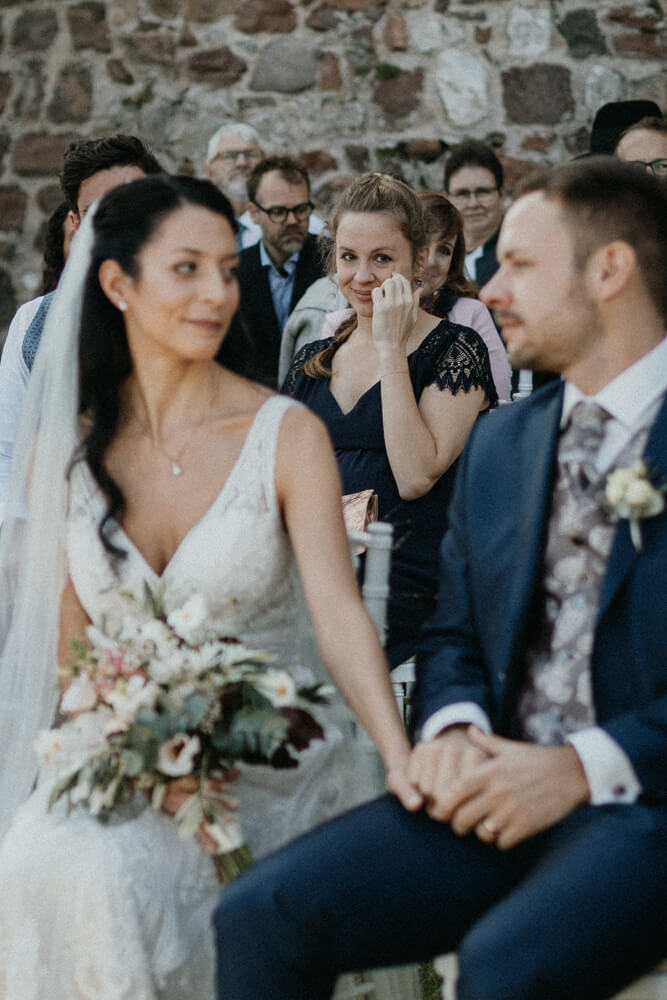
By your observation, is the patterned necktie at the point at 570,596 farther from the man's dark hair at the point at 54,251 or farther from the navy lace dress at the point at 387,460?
the man's dark hair at the point at 54,251

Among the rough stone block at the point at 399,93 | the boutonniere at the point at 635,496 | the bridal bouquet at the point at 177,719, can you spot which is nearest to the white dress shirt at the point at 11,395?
the bridal bouquet at the point at 177,719

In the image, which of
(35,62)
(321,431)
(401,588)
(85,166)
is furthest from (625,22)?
(321,431)

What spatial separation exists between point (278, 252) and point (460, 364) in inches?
93.3

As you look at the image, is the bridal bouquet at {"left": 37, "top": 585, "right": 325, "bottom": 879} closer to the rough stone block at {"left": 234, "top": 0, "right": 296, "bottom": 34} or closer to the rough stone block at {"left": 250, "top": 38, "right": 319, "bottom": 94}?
the rough stone block at {"left": 250, "top": 38, "right": 319, "bottom": 94}

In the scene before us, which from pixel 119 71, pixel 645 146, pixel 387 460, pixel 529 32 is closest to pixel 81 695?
pixel 387 460

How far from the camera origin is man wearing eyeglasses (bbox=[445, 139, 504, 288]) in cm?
555

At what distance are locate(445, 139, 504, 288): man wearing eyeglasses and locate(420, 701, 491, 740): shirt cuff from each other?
366 cm

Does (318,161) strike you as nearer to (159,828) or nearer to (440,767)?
(159,828)

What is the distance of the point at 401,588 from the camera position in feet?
10.9

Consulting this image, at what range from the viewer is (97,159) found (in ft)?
11.7

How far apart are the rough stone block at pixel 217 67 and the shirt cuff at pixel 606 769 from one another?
5512 millimetres

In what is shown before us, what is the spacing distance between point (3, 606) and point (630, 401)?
1410mm

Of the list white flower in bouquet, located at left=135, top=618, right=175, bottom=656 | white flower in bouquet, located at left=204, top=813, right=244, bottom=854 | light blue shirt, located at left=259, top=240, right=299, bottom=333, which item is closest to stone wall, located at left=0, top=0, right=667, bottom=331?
light blue shirt, located at left=259, top=240, right=299, bottom=333

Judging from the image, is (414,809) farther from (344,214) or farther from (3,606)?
(344,214)
